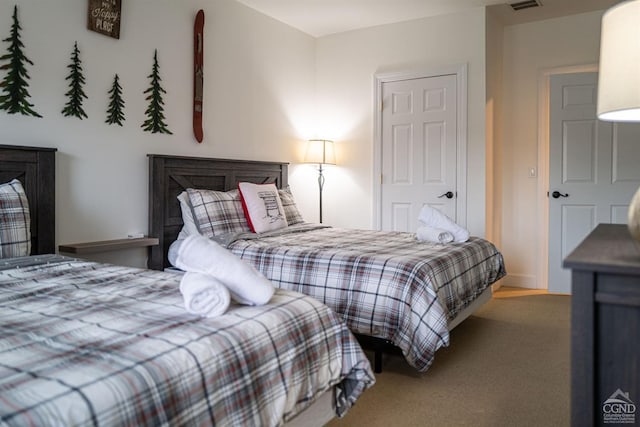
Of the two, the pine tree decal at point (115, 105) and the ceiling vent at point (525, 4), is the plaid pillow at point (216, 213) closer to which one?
the pine tree decal at point (115, 105)

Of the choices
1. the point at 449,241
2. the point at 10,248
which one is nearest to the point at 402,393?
the point at 449,241

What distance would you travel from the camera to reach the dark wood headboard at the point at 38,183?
268 cm

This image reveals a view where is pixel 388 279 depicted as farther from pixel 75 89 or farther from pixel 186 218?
pixel 75 89

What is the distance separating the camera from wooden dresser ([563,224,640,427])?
48.5 inches

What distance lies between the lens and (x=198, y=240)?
5.49 ft

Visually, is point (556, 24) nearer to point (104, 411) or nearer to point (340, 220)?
point (340, 220)

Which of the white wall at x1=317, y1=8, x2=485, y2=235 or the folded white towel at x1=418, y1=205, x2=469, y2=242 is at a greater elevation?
the white wall at x1=317, y1=8, x2=485, y2=235

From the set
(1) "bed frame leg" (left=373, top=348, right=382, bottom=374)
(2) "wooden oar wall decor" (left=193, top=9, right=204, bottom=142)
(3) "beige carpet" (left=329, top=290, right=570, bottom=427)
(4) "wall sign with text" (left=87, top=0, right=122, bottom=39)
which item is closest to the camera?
(3) "beige carpet" (left=329, top=290, right=570, bottom=427)

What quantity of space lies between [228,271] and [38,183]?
5.89ft

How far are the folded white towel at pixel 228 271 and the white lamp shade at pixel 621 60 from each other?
1.15 m

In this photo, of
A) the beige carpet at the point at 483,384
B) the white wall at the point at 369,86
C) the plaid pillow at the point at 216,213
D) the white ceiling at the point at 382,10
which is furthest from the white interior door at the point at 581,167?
the plaid pillow at the point at 216,213

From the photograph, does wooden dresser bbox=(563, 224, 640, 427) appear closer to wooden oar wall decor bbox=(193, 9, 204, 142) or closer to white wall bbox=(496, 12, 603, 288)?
wooden oar wall decor bbox=(193, 9, 204, 142)

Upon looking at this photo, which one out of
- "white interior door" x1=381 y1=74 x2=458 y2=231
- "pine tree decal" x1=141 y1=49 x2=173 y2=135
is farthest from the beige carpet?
"pine tree decal" x1=141 y1=49 x2=173 y2=135

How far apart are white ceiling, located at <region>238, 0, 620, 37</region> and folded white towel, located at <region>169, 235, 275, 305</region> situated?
3.30m
